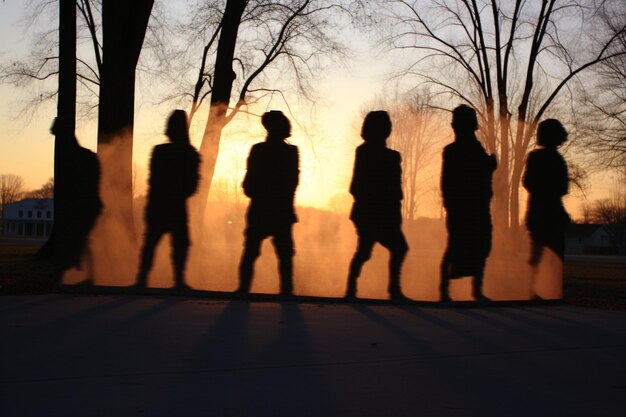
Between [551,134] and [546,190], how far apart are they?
2.38 ft

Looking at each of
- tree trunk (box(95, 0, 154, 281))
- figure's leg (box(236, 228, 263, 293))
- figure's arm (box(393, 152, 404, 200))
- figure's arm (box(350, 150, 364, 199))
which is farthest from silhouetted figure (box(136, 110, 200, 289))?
figure's arm (box(393, 152, 404, 200))

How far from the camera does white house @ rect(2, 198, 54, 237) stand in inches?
4564

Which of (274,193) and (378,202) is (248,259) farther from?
(378,202)

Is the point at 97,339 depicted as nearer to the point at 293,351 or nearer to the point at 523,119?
the point at 293,351

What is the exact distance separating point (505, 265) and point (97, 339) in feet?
18.0

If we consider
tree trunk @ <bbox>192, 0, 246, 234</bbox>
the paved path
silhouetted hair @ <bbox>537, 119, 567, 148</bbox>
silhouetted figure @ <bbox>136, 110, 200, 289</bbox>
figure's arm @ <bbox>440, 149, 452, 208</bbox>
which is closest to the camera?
the paved path

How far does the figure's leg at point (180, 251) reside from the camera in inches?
311

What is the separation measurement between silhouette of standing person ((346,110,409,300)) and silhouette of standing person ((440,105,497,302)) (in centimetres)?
68

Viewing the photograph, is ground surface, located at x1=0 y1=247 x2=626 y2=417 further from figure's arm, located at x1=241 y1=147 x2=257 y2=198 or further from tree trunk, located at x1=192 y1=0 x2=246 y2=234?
tree trunk, located at x1=192 y1=0 x2=246 y2=234

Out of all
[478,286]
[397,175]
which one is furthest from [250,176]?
[478,286]

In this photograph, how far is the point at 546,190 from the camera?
8406 millimetres

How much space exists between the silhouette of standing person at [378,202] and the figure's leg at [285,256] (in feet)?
2.39

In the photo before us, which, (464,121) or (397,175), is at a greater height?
(464,121)

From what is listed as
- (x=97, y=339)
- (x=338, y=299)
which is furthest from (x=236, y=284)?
(x=97, y=339)
